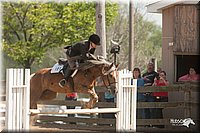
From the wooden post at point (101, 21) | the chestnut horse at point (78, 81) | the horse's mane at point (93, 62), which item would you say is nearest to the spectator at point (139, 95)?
the chestnut horse at point (78, 81)

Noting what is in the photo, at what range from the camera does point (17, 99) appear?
7641 millimetres

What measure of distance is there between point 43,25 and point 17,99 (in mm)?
19862

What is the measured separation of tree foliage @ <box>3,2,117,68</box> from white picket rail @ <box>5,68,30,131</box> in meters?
18.8

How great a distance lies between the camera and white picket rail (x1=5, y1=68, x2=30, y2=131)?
24.7ft

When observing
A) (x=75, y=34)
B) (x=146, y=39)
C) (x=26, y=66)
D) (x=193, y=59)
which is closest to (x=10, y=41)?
(x=26, y=66)

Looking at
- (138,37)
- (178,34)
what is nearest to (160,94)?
(178,34)

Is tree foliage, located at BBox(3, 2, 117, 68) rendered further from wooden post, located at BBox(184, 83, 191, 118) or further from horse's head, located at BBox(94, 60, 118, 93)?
horse's head, located at BBox(94, 60, 118, 93)

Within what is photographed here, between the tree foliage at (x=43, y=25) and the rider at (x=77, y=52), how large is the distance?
53.0 ft

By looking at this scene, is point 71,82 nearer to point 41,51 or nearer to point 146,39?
point 41,51

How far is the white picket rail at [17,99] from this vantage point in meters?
7.52

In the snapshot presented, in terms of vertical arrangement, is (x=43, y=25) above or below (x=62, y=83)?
above

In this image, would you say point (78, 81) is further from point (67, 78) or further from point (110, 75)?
point (110, 75)

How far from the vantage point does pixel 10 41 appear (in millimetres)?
28297

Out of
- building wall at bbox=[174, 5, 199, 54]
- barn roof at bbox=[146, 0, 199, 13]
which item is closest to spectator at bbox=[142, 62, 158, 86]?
building wall at bbox=[174, 5, 199, 54]
